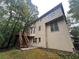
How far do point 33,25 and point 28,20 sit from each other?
1.58 m

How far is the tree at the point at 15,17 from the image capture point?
23.0 metres

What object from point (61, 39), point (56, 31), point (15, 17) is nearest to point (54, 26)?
point (56, 31)

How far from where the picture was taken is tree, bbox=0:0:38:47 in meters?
→ 23.0

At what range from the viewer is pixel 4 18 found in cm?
2405

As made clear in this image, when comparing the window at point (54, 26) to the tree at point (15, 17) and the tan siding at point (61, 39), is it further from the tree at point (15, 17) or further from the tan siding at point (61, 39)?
the tree at point (15, 17)

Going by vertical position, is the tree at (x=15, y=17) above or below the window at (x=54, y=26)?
above

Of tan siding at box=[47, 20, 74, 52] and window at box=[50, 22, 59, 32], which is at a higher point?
window at box=[50, 22, 59, 32]

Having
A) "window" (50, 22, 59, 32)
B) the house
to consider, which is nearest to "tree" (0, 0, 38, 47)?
the house

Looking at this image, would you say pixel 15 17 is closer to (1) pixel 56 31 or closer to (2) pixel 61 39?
(1) pixel 56 31

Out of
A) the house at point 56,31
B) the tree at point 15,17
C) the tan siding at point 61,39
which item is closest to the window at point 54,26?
the house at point 56,31

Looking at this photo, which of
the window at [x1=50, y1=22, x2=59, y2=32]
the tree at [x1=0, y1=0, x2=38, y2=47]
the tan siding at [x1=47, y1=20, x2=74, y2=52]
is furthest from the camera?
the tree at [x1=0, y1=0, x2=38, y2=47]

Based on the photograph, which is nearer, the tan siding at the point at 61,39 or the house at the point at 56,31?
the tan siding at the point at 61,39

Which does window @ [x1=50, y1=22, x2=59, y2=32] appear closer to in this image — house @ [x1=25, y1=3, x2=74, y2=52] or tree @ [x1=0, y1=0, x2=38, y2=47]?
house @ [x1=25, y1=3, x2=74, y2=52]

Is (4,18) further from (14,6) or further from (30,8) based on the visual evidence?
(30,8)
